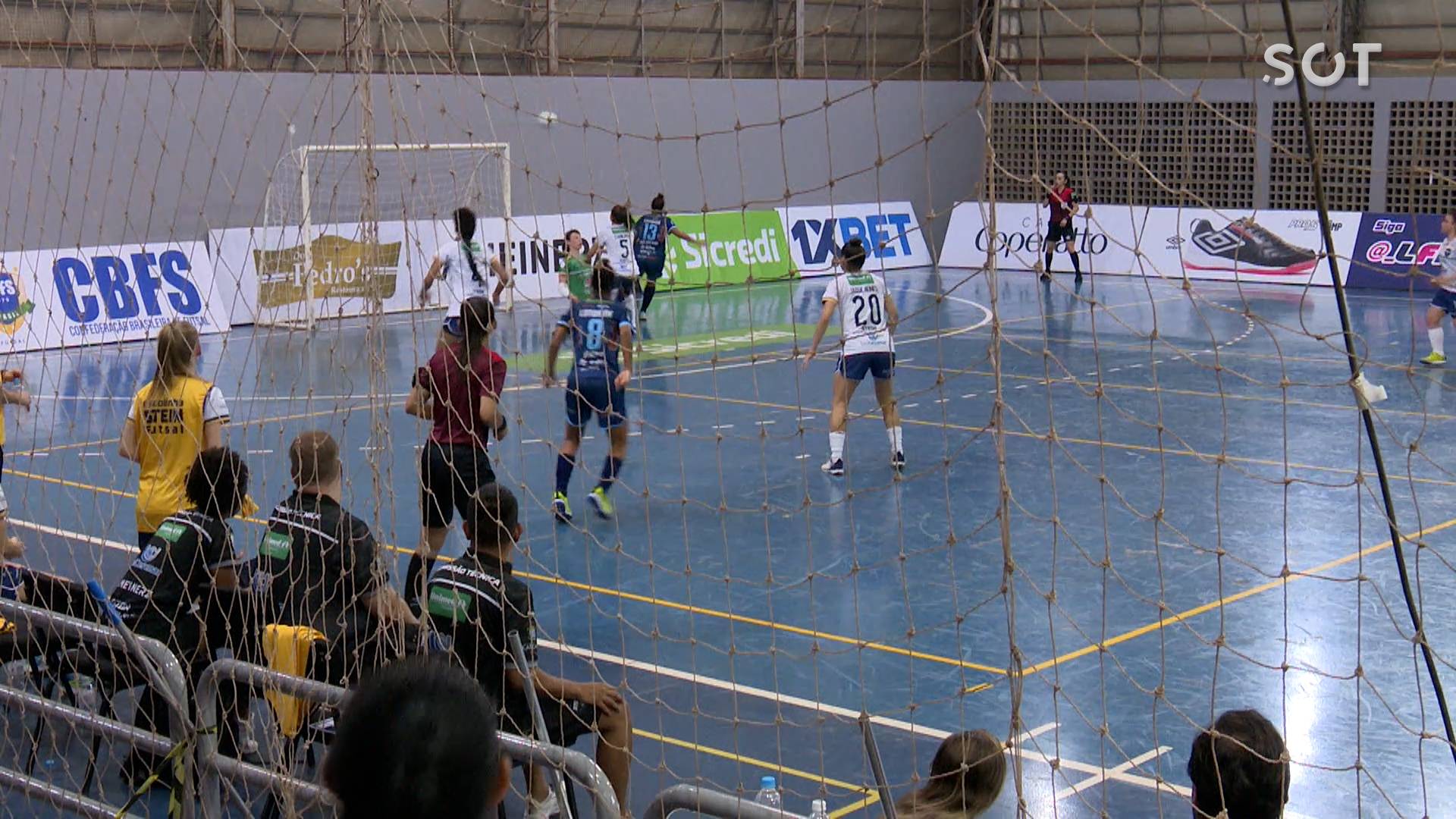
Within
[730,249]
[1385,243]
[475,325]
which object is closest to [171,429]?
[475,325]

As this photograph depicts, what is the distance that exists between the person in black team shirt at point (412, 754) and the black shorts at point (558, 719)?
2.92 metres

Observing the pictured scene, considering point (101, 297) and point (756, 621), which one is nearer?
point (756, 621)

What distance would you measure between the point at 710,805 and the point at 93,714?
2262 millimetres

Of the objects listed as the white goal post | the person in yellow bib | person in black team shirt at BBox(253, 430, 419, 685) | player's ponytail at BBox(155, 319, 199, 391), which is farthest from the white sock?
the white goal post

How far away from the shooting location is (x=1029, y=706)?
6.64m

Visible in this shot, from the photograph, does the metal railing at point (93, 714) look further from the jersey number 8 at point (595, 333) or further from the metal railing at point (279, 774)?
the jersey number 8 at point (595, 333)

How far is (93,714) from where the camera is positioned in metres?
4.59

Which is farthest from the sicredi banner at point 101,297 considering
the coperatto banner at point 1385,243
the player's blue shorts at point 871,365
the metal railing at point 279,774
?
the coperatto banner at point 1385,243

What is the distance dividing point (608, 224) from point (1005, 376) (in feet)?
29.7

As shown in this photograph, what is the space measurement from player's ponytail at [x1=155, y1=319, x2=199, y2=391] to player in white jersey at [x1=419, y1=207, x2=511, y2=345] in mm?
1145

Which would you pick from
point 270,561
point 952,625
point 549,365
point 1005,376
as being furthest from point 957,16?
point 270,561

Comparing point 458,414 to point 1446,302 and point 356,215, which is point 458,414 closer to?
point 1446,302

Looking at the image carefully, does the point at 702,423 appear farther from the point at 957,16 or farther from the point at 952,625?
the point at 957,16

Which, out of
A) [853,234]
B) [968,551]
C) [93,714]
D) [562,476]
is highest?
[853,234]
